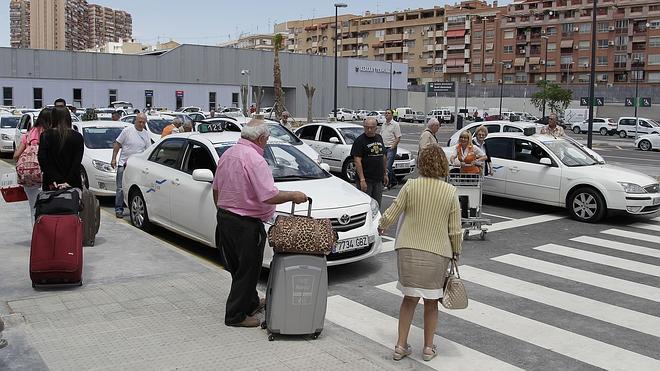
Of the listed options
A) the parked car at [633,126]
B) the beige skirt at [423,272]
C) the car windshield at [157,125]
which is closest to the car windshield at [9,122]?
the car windshield at [157,125]

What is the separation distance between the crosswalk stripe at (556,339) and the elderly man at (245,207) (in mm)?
2172

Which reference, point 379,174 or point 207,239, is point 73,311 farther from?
point 379,174

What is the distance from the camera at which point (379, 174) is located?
10.5 m

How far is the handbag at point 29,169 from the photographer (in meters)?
7.87

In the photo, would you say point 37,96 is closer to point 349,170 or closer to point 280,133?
point 280,133

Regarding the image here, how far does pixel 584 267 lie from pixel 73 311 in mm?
6135

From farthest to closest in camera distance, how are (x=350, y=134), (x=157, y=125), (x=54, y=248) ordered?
(x=157, y=125) < (x=350, y=134) < (x=54, y=248)

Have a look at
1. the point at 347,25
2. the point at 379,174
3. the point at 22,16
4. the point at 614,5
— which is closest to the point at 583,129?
the point at 614,5

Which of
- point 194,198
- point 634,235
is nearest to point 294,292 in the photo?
point 194,198

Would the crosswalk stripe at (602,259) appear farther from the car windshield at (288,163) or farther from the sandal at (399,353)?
the sandal at (399,353)

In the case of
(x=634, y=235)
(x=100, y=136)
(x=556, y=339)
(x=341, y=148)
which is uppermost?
(x=100, y=136)

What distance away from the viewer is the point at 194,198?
8.59m

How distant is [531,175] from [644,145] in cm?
2935

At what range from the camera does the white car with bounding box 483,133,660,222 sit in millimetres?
11648
